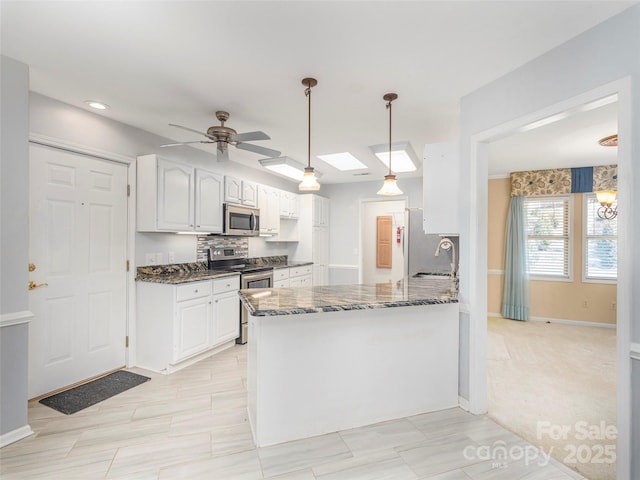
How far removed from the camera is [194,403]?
256 centimetres

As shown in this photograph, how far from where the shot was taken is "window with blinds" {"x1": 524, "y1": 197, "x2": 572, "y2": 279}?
5141 millimetres

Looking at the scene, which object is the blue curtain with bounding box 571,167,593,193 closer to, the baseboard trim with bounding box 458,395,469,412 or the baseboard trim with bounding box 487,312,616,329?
the baseboard trim with bounding box 487,312,616,329

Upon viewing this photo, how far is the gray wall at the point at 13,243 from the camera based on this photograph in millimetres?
2029

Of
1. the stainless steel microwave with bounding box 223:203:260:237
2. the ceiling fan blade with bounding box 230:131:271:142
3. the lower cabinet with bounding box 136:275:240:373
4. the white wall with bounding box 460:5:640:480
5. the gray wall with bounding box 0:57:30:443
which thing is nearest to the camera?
the white wall with bounding box 460:5:640:480

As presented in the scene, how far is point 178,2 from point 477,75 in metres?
1.96

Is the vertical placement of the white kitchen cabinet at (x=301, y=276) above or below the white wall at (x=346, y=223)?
below

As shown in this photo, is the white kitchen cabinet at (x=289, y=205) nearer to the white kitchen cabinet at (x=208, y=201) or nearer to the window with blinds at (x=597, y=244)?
the white kitchen cabinet at (x=208, y=201)

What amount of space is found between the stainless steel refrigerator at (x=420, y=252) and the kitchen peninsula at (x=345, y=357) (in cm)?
187

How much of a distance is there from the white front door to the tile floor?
47 cm

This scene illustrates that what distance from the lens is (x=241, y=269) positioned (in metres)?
4.22

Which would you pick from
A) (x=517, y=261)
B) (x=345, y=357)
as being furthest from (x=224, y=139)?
(x=517, y=261)

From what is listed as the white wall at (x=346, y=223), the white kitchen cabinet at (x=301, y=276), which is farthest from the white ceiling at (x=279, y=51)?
the white wall at (x=346, y=223)

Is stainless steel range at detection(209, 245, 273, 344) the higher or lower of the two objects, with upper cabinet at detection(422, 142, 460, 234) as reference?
lower

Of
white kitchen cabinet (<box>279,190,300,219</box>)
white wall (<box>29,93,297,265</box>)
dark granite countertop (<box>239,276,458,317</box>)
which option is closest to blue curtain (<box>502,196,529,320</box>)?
dark granite countertop (<box>239,276,458,317</box>)
